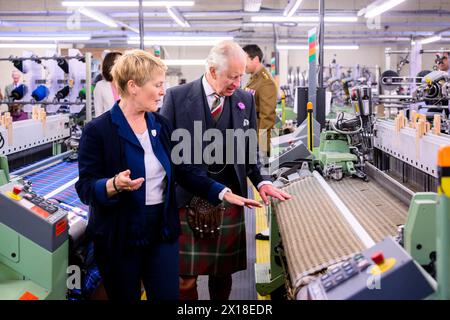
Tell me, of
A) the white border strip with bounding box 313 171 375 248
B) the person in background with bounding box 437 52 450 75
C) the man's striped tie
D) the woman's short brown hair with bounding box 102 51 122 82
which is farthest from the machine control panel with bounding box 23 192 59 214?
the person in background with bounding box 437 52 450 75

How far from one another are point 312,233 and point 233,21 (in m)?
14.4

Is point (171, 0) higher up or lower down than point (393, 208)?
higher up

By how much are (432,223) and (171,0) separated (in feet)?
22.1

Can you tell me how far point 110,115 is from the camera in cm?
197

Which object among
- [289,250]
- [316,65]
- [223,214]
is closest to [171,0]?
[316,65]

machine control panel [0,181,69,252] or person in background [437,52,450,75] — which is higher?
person in background [437,52,450,75]

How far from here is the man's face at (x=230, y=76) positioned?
2336 mm

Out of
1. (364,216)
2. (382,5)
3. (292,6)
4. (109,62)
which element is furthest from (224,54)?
(292,6)

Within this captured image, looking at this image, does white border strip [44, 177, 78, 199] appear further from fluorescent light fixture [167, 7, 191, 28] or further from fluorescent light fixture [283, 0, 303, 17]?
fluorescent light fixture [167, 7, 191, 28]

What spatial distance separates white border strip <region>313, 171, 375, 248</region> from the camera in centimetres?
202

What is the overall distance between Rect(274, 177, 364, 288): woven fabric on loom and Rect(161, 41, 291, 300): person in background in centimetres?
17
